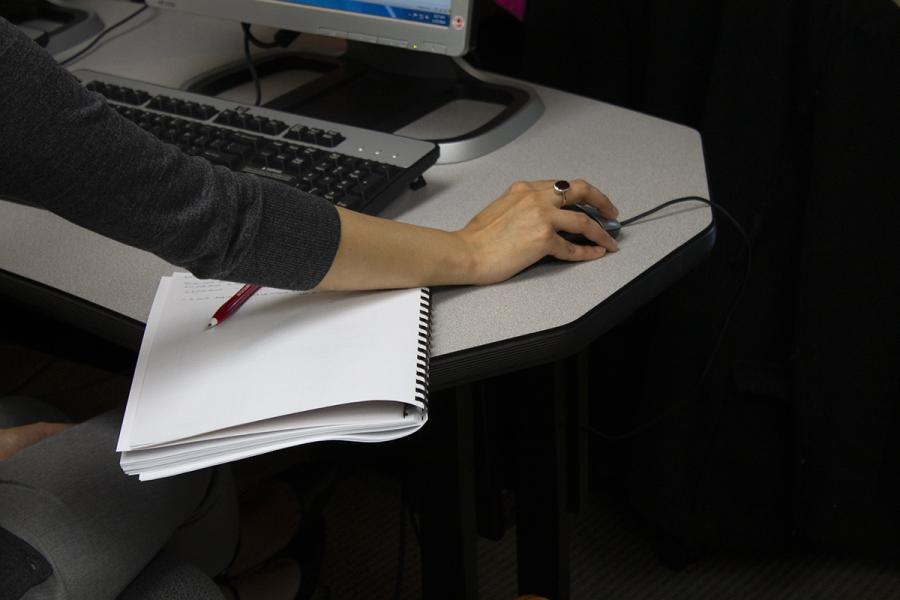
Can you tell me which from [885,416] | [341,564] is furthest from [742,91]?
[341,564]

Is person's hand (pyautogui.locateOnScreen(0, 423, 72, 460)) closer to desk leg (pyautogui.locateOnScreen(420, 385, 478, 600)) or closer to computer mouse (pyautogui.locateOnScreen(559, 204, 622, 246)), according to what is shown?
desk leg (pyautogui.locateOnScreen(420, 385, 478, 600))

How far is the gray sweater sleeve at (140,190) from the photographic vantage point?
2.06 feet

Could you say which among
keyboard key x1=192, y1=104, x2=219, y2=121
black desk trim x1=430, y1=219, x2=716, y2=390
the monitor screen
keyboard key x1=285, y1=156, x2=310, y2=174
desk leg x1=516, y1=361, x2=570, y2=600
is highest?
the monitor screen

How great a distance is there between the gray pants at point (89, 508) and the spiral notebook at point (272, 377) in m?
0.10

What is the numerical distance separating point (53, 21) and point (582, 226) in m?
0.92

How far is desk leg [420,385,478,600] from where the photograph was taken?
33.4 inches

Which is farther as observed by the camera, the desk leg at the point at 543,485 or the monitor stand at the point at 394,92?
the monitor stand at the point at 394,92

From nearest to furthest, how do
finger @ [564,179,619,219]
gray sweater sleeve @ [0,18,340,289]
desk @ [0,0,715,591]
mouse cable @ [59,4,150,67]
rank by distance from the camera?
gray sweater sleeve @ [0,18,340,289] < desk @ [0,0,715,591] < finger @ [564,179,619,219] < mouse cable @ [59,4,150,67]

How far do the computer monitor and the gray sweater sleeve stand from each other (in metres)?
0.31

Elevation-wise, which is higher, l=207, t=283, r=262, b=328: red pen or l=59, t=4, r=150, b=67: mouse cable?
l=59, t=4, r=150, b=67: mouse cable

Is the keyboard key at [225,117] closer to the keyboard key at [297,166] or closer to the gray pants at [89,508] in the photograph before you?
the keyboard key at [297,166]

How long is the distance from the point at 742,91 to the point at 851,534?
0.60 m

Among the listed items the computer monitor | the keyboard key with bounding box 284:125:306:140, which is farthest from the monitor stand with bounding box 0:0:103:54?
the keyboard key with bounding box 284:125:306:140

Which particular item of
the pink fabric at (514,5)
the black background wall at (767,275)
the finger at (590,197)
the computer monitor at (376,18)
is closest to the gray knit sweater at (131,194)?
the finger at (590,197)
